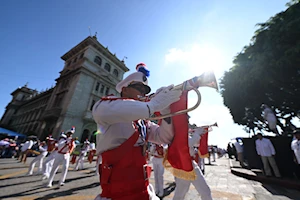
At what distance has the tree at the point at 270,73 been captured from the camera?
9.75m

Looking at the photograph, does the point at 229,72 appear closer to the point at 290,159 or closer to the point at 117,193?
the point at 290,159

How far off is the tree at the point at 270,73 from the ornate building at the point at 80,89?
20.3 metres

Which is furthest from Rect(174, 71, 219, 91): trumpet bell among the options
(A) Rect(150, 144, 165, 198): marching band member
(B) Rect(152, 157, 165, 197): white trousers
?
(B) Rect(152, 157, 165, 197): white trousers

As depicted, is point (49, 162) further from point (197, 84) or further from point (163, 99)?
point (197, 84)

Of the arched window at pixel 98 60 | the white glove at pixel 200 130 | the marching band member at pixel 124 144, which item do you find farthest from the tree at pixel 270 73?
the arched window at pixel 98 60

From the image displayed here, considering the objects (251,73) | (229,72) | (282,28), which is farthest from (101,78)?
(282,28)

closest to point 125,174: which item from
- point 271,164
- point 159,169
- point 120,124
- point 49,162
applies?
point 120,124

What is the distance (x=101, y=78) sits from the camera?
2598 centimetres

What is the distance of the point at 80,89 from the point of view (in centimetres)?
2248

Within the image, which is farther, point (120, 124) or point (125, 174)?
point (120, 124)

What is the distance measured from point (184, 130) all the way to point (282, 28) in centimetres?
1339

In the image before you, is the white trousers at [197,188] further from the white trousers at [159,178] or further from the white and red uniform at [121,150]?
the white trousers at [159,178]

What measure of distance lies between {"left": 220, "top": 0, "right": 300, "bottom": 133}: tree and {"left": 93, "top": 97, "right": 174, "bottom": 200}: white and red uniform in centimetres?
1242

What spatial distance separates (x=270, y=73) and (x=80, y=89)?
23747mm
